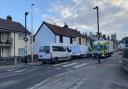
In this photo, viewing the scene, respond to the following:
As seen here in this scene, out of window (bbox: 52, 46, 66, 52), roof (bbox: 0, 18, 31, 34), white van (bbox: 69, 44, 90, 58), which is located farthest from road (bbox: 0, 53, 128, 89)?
roof (bbox: 0, 18, 31, 34)

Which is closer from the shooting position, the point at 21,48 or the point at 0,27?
the point at 0,27

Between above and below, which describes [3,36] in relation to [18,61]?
above

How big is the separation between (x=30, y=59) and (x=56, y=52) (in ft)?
32.9

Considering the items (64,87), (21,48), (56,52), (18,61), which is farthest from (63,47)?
(64,87)

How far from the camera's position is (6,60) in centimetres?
4169

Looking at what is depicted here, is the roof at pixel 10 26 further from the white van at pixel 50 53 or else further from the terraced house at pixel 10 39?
the white van at pixel 50 53

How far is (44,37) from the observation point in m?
69.9

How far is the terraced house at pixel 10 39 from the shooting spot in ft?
178

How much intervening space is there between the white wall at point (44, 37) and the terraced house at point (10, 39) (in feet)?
30.0

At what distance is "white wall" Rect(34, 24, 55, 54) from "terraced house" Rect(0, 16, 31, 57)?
9.16 m

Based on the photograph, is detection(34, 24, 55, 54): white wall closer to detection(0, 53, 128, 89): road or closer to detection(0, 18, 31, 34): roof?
detection(0, 18, 31, 34): roof

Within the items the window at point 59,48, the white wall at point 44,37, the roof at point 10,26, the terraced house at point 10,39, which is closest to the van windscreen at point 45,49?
the window at point 59,48

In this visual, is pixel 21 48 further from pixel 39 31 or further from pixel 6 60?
pixel 6 60

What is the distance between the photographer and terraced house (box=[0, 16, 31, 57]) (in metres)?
54.2
